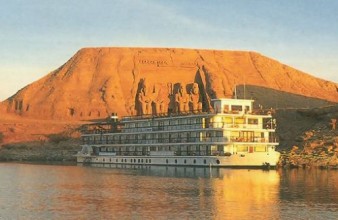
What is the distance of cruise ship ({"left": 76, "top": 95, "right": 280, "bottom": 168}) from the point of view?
80.9 metres

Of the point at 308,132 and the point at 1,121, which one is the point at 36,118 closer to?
the point at 1,121

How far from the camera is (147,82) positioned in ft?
570

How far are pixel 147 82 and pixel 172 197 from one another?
128916 millimetres

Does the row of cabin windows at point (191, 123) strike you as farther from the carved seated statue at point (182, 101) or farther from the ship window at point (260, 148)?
the carved seated statue at point (182, 101)

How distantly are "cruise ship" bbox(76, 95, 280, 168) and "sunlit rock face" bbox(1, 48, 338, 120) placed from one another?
59187 millimetres

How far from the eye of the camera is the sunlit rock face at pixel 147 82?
16450 cm

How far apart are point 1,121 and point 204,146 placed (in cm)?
8468

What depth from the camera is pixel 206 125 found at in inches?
3322

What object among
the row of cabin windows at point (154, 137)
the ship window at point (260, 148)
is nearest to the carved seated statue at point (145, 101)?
the row of cabin windows at point (154, 137)

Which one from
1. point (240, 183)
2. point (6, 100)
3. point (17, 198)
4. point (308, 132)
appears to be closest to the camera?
point (17, 198)

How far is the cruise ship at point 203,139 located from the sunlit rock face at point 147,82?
59187 millimetres

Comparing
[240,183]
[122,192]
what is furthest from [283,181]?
[122,192]

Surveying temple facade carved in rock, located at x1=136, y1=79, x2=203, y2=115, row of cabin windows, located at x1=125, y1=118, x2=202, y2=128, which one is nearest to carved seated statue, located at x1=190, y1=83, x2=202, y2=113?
temple facade carved in rock, located at x1=136, y1=79, x2=203, y2=115

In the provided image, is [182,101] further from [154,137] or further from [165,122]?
[165,122]
